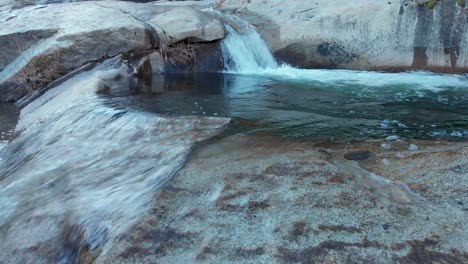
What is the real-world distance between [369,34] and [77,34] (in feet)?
20.9

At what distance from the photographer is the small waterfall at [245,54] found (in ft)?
34.1

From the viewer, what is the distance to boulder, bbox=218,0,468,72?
9.49 m

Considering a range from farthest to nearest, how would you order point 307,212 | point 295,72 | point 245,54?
point 245,54 → point 295,72 → point 307,212

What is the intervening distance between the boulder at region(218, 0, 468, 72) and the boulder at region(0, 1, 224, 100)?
1.70 m

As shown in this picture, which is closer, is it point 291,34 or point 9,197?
point 9,197

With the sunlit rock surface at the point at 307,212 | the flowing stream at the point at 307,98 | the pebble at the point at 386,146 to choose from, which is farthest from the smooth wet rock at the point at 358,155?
the flowing stream at the point at 307,98

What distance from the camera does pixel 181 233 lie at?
3137 mm

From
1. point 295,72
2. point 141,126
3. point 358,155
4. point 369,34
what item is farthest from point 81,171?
point 369,34

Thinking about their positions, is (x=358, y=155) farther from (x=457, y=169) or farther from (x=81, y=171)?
(x=81, y=171)

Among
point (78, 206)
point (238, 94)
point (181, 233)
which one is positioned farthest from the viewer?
point (238, 94)

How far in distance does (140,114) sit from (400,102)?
3.95 meters

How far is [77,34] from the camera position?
9.52 meters

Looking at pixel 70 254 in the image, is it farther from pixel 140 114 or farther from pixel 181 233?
pixel 140 114

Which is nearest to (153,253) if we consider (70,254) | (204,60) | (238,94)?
(70,254)
